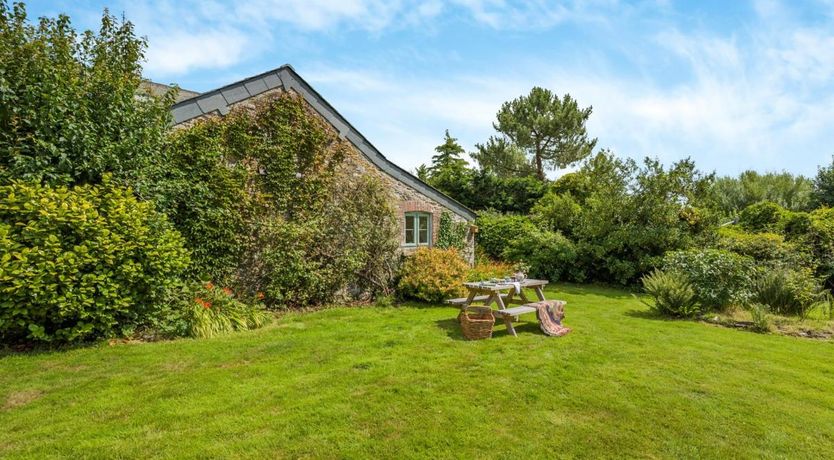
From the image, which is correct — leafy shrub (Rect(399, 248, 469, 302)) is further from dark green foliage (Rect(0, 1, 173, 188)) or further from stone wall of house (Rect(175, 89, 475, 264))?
dark green foliage (Rect(0, 1, 173, 188))

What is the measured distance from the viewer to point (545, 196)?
68.0 feet

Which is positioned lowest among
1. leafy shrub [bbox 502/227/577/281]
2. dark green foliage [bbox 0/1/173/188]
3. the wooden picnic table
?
the wooden picnic table

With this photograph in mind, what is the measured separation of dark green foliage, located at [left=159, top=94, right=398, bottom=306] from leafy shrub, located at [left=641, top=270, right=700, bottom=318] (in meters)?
6.35

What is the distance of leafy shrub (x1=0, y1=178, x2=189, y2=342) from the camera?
16.4 feet

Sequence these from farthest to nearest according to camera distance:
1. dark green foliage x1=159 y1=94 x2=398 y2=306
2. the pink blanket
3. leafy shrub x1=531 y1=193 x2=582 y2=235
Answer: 1. leafy shrub x1=531 y1=193 x2=582 y2=235
2. dark green foliage x1=159 y1=94 x2=398 y2=306
3. the pink blanket

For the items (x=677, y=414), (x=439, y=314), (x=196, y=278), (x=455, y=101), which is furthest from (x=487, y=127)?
(x=677, y=414)

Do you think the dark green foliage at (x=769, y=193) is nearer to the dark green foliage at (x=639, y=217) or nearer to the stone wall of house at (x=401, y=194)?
the dark green foliage at (x=639, y=217)

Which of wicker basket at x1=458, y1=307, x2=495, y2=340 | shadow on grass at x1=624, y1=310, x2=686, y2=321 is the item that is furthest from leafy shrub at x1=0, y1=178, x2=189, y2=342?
shadow on grass at x1=624, y1=310, x2=686, y2=321

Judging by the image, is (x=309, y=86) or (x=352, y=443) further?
(x=309, y=86)

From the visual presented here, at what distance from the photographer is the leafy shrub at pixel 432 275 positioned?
9474 mm

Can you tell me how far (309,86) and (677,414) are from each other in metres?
9.40

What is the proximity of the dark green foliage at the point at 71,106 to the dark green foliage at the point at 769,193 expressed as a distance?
27151 millimetres

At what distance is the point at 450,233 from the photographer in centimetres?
1195

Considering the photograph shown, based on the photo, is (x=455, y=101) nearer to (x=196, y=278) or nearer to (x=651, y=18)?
(x=651, y=18)
